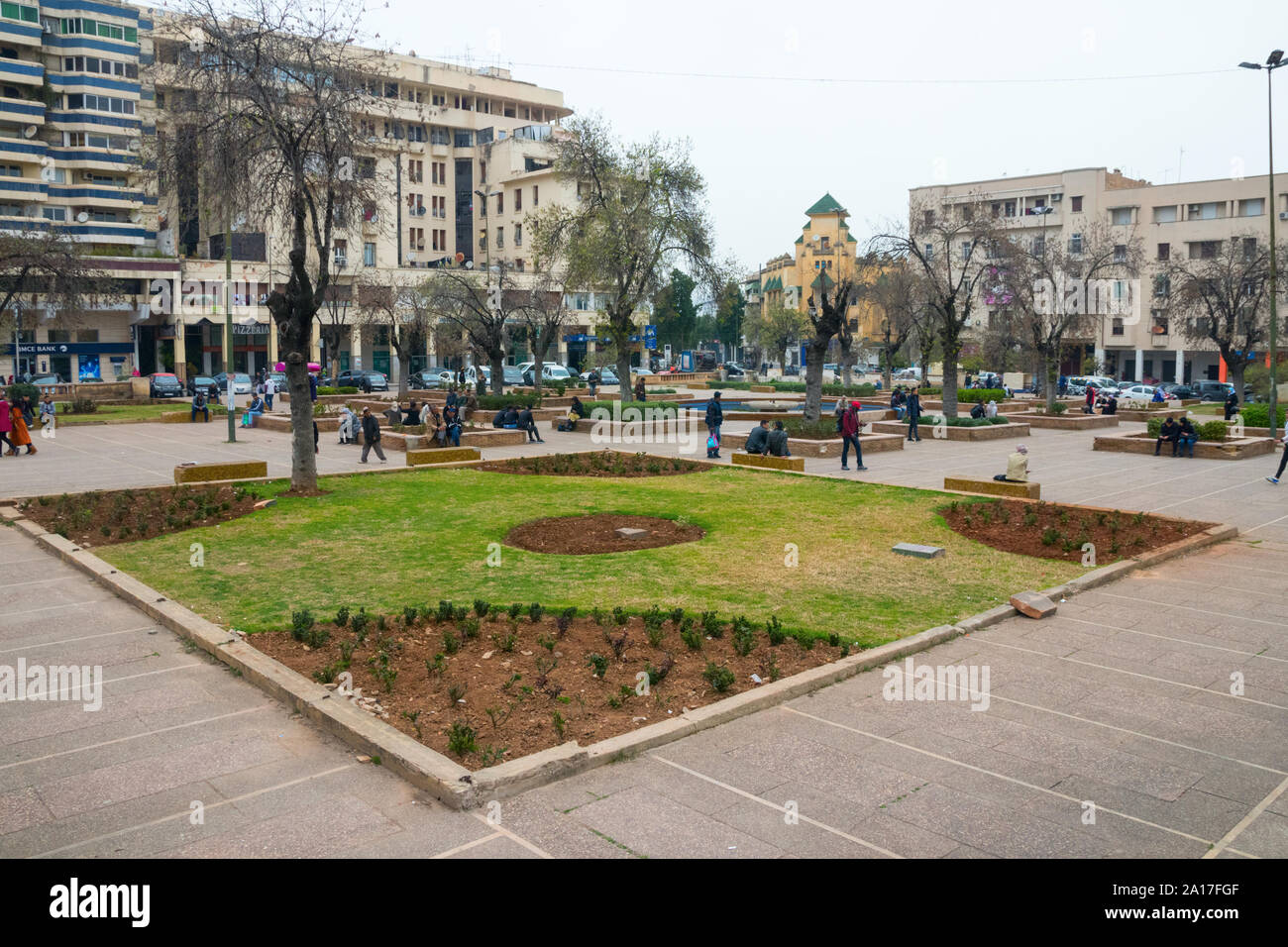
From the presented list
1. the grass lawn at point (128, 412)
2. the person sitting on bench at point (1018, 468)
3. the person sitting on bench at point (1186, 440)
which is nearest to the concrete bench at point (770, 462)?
the person sitting on bench at point (1018, 468)

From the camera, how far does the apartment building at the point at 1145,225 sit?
225 ft

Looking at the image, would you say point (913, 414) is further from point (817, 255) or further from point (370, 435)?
point (817, 255)

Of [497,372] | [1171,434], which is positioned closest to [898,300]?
[497,372]

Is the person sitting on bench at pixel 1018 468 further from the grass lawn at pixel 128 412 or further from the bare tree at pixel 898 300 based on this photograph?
the grass lawn at pixel 128 412

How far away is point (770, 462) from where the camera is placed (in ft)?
69.9

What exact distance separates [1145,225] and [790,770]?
3086 inches

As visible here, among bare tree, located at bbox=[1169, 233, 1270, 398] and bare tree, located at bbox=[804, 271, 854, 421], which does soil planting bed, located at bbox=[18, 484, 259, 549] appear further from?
bare tree, located at bbox=[1169, 233, 1270, 398]

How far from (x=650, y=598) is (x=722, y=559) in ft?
7.02

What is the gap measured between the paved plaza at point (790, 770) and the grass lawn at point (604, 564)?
108cm

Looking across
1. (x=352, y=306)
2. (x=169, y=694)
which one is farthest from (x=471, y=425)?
(x=352, y=306)

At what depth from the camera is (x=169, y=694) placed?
7535 mm

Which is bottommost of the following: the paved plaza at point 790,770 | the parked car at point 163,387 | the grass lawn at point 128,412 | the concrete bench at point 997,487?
the paved plaza at point 790,770

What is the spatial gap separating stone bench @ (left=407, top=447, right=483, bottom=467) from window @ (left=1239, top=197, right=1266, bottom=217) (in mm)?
66842
